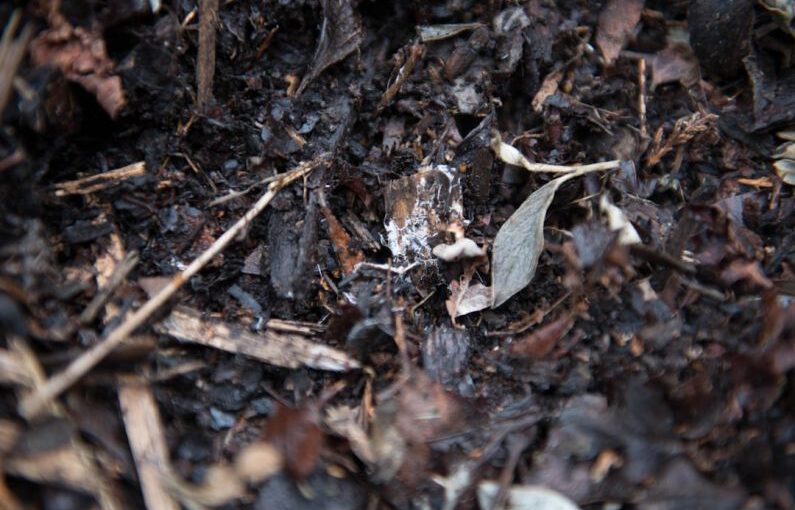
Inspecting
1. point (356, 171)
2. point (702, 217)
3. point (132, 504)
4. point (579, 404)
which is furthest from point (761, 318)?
point (132, 504)

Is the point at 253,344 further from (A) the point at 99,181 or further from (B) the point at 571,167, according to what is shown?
(B) the point at 571,167

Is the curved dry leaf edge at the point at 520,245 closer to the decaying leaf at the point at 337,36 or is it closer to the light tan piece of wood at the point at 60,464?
the decaying leaf at the point at 337,36

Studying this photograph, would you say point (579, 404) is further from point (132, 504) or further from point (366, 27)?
point (366, 27)

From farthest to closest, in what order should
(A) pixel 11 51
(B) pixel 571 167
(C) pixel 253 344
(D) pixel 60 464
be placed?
(B) pixel 571 167
(C) pixel 253 344
(A) pixel 11 51
(D) pixel 60 464

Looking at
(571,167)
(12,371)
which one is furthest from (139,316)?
(571,167)

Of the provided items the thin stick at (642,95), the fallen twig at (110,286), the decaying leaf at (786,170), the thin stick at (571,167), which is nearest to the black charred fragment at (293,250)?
the fallen twig at (110,286)

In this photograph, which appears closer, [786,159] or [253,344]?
[253,344]

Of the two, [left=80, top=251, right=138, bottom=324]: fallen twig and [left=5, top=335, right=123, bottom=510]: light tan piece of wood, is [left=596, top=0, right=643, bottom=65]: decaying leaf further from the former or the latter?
[left=5, top=335, right=123, bottom=510]: light tan piece of wood

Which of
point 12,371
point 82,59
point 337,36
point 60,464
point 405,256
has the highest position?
point 82,59
